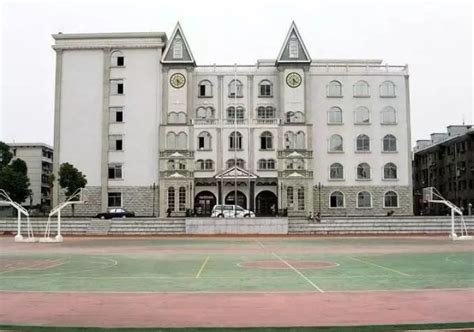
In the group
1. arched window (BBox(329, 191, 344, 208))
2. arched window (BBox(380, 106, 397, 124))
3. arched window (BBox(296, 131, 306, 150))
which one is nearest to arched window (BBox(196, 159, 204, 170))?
arched window (BBox(296, 131, 306, 150))

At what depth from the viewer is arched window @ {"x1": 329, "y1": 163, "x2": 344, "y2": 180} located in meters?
73.5

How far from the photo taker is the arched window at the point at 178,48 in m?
72.9

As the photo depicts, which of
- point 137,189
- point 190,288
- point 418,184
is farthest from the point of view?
point 418,184

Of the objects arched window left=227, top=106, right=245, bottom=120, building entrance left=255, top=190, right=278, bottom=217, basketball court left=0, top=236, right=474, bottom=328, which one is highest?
arched window left=227, top=106, right=245, bottom=120

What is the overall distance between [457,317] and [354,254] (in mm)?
17166

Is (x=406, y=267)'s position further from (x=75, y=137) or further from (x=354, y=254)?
(x=75, y=137)

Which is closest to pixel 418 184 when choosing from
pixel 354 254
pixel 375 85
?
pixel 375 85

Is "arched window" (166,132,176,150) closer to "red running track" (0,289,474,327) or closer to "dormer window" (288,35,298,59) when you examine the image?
"dormer window" (288,35,298,59)

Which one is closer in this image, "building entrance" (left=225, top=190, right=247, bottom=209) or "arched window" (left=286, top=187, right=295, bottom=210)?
"arched window" (left=286, top=187, right=295, bottom=210)

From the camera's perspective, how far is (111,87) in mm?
73375

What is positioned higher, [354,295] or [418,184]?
[418,184]

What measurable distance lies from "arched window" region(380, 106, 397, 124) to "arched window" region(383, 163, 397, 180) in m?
5.53

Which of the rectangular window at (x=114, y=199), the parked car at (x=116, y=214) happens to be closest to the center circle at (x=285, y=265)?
the parked car at (x=116, y=214)

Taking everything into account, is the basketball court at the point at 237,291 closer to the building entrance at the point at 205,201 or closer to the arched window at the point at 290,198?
the arched window at the point at 290,198
